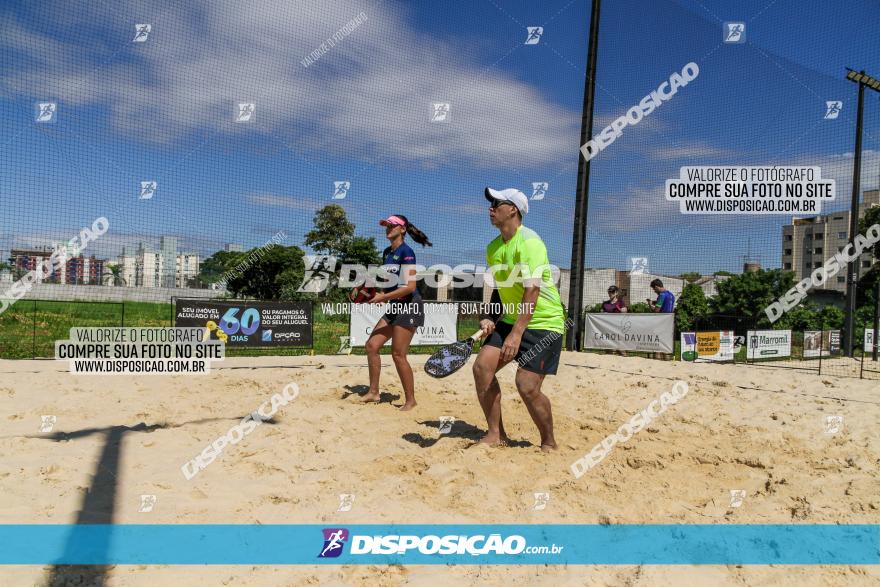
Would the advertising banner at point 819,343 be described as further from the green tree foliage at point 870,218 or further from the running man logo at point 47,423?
the green tree foliage at point 870,218

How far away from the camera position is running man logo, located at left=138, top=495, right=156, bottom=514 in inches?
102

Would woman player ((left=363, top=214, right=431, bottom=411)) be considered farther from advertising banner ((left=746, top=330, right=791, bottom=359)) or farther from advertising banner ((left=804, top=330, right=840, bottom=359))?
advertising banner ((left=804, top=330, right=840, bottom=359))

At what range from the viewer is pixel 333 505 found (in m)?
2.75

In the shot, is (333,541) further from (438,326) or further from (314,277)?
(314,277)

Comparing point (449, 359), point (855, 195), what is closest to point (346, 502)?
point (449, 359)

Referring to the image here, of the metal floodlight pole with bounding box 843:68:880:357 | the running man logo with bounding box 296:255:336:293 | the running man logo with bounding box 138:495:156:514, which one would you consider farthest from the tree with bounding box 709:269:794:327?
the running man logo with bounding box 138:495:156:514

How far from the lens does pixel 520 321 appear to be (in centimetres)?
354

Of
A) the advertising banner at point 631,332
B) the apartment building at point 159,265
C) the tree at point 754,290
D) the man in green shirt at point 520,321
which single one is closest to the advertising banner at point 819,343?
the advertising banner at point 631,332

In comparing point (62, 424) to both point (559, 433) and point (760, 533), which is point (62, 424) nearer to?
point (559, 433)

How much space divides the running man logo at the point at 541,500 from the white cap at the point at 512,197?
5.89 ft

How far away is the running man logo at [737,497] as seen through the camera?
2850mm

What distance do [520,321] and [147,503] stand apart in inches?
89.3

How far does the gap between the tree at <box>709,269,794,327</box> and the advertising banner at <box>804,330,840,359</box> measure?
745 inches

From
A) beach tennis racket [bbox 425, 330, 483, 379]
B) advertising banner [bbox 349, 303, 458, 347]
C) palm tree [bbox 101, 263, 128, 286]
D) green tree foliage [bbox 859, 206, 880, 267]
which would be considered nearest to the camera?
beach tennis racket [bbox 425, 330, 483, 379]
